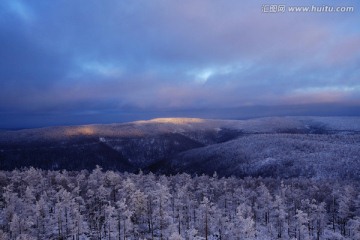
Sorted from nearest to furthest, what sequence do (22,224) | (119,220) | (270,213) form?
(22,224), (119,220), (270,213)

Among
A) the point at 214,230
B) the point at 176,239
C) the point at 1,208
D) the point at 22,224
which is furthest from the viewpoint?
the point at 1,208

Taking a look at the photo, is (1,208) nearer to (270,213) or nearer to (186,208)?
(186,208)

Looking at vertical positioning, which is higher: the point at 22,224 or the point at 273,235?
the point at 22,224

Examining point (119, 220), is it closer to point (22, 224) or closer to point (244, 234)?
point (22, 224)

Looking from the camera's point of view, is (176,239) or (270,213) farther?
(270,213)

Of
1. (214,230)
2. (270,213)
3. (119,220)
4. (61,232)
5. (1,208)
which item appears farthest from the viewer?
(270,213)

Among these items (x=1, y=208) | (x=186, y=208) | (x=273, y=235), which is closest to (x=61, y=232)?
(x=1, y=208)

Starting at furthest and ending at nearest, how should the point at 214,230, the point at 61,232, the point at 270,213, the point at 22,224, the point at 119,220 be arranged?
the point at 270,213
the point at 214,230
the point at 61,232
the point at 119,220
the point at 22,224

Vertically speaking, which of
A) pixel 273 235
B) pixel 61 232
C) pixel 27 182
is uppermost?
pixel 27 182

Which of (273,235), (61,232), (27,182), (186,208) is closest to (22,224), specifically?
(61,232)
